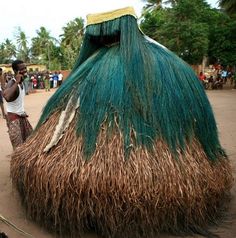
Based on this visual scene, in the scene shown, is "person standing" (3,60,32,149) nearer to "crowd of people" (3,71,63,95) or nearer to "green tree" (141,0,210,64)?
"green tree" (141,0,210,64)

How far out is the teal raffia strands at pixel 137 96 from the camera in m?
3.33

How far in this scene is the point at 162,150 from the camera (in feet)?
10.7

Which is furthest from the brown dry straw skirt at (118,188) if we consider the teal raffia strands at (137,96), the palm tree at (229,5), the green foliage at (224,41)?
the green foliage at (224,41)

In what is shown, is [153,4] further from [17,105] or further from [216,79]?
[17,105]

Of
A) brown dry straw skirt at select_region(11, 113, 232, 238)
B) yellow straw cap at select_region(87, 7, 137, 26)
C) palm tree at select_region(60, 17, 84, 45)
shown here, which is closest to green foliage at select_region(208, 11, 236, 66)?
yellow straw cap at select_region(87, 7, 137, 26)

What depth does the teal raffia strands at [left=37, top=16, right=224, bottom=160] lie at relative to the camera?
333 cm

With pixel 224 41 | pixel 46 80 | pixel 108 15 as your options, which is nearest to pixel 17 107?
pixel 108 15

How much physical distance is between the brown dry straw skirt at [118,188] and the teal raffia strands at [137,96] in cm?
11

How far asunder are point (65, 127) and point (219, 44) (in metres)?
22.2

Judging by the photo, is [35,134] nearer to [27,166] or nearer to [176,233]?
[27,166]

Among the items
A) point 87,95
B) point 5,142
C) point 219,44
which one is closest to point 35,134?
point 87,95

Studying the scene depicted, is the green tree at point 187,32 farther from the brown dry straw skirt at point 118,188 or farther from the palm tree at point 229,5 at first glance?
the brown dry straw skirt at point 118,188

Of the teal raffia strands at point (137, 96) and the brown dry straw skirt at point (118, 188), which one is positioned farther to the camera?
the teal raffia strands at point (137, 96)

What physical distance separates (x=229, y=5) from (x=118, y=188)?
69.0 feet
